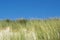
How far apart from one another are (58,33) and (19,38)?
117 centimetres

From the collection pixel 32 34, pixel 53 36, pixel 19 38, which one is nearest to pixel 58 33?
pixel 53 36

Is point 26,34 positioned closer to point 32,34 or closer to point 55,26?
point 32,34

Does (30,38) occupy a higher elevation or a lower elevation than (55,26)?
lower

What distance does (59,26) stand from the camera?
6664mm

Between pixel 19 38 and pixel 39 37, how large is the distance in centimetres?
59

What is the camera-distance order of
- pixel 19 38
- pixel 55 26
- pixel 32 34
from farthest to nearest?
1. pixel 55 26
2. pixel 32 34
3. pixel 19 38

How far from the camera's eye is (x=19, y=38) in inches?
221

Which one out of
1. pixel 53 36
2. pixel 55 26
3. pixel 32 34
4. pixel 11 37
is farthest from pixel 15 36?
pixel 55 26

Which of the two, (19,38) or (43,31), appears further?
(43,31)

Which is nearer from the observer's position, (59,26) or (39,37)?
(39,37)

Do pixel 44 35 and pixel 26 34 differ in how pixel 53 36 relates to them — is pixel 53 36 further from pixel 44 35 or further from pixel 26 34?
pixel 26 34

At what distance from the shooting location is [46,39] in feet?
18.9

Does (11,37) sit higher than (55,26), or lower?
Answer: lower

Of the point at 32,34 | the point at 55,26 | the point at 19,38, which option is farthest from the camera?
the point at 55,26
